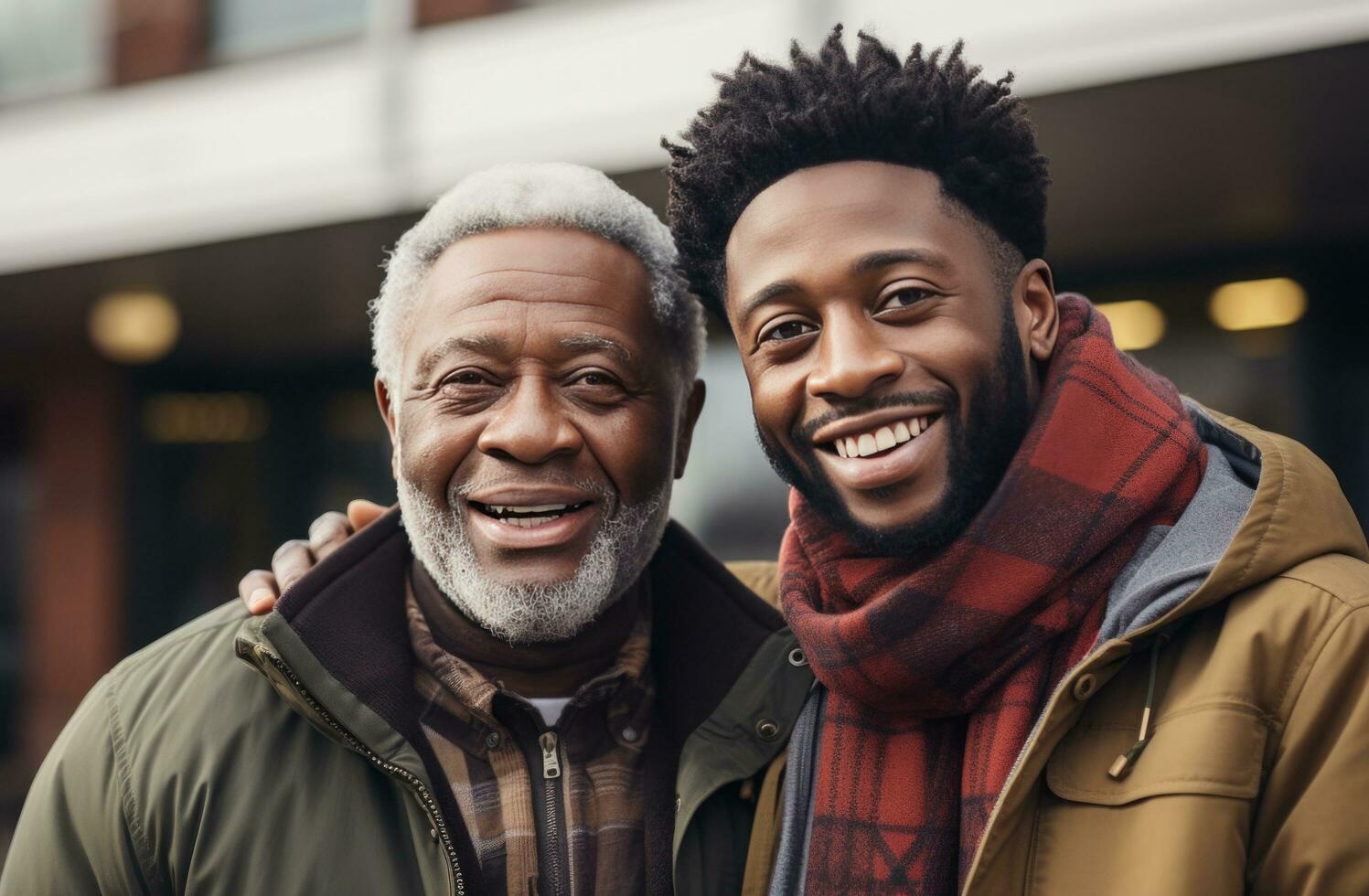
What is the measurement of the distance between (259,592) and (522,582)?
0.50 meters

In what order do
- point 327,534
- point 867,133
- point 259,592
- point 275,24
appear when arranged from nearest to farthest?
point 867,133 < point 259,592 < point 327,534 < point 275,24

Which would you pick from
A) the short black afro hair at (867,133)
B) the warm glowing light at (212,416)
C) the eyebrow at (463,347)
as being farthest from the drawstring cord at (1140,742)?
the warm glowing light at (212,416)

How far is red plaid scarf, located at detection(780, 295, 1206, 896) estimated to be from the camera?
75.0 inches

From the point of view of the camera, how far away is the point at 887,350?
1.99 metres

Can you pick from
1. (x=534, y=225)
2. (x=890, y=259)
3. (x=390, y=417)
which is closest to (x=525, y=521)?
(x=390, y=417)

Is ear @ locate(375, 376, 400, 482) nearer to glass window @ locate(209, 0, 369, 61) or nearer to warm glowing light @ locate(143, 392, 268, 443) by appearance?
glass window @ locate(209, 0, 369, 61)

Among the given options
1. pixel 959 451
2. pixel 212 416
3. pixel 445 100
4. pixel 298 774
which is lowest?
pixel 298 774

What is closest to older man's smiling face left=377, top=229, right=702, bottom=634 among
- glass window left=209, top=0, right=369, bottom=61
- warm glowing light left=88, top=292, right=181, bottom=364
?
glass window left=209, top=0, right=369, bottom=61

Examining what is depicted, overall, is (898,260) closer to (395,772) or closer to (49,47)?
(395,772)

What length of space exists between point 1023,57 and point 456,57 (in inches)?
124

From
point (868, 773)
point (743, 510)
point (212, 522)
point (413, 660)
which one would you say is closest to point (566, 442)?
point (413, 660)

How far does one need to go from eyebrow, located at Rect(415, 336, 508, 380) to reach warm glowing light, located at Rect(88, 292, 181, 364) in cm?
661

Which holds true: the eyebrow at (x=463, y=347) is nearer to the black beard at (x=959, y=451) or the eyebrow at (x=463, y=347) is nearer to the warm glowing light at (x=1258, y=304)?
the black beard at (x=959, y=451)

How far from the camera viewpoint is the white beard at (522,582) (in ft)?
7.57
